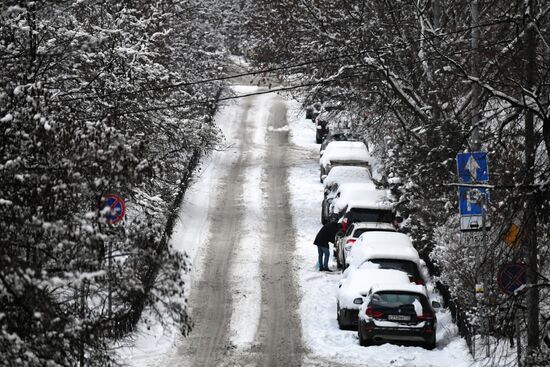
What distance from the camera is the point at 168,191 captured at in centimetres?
2741

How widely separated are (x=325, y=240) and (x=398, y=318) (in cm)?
713

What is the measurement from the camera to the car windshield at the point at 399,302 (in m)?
19.6

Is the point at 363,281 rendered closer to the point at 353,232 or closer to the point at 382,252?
the point at 382,252

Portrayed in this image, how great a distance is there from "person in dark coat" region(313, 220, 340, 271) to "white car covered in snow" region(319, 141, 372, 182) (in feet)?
31.2

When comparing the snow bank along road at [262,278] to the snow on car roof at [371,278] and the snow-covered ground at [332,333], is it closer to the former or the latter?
the snow-covered ground at [332,333]

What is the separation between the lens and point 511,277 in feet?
51.1

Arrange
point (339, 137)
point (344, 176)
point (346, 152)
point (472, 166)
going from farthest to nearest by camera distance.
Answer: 1. point (339, 137)
2. point (346, 152)
3. point (344, 176)
4. point (472, 166)

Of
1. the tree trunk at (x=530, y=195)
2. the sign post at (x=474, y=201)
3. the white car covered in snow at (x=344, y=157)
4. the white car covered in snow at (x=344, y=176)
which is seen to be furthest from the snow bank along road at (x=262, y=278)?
the tree trunk at (x=530, y=195)

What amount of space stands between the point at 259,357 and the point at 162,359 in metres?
1.82

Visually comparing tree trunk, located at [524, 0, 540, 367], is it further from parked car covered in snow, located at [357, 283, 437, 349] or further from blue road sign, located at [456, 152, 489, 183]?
parked car covered in snow, located at [357, 283, 437, 349]

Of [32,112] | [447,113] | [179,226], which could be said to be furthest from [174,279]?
[179,226]

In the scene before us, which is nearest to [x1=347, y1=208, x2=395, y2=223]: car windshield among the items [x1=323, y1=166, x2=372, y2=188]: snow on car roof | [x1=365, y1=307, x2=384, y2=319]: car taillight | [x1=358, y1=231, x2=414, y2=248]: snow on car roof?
[x1=358, y1=231, x2=414, y2=248]: snow on car roof

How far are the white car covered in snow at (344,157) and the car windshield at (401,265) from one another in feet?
47.3

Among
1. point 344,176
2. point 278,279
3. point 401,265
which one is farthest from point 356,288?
point 344,176
